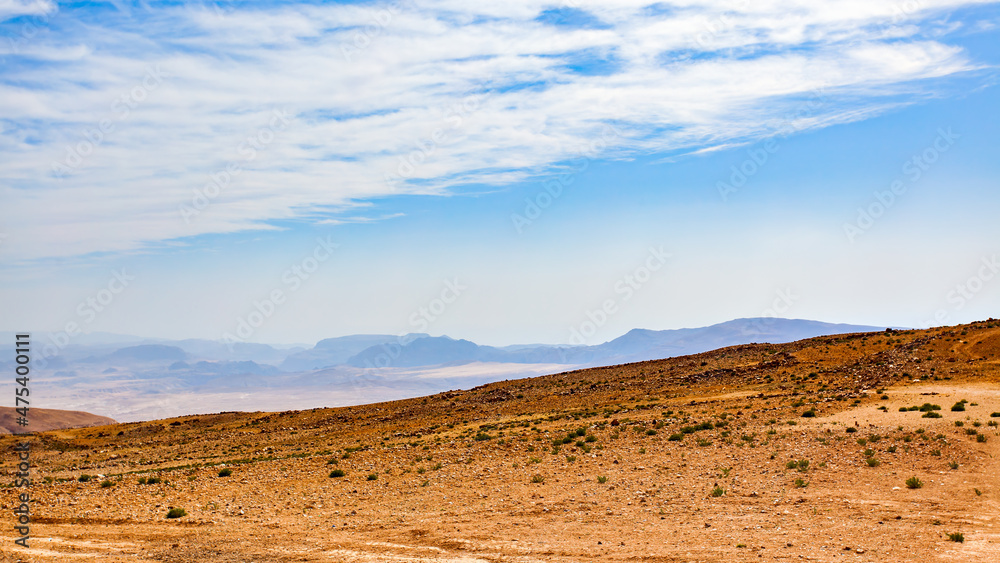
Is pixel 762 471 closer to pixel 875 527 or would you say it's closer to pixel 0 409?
pixel 875 527

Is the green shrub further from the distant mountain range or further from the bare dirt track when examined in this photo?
the distant mountain range

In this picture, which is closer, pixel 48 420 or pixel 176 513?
pixel 176 513

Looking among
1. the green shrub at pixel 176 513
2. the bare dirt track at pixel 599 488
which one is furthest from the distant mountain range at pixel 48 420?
the green shrub at pixel 176 513

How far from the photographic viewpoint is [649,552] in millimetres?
13914

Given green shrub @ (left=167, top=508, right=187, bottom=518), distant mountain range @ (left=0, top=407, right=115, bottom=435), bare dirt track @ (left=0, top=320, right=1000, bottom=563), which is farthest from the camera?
distant mountain range @ (left=0, top=407, right=115, bottom=435)

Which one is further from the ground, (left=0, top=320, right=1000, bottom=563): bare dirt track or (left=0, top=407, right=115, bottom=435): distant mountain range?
(left=0, top=320, right=1000, bottom=563): bare dirt track

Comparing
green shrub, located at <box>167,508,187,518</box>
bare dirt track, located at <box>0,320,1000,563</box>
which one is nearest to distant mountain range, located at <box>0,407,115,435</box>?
bare dirt track, located at <box>0,320,1000,563</box>

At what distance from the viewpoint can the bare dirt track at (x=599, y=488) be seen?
14633 mm

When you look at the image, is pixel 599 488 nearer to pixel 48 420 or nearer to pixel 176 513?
pixel 176 513

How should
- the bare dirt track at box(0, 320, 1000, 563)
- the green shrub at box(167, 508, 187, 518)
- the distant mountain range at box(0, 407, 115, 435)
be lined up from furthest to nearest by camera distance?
the distant mountain range at box(0, 407, 115, 435) → the green shrub at box(167, 508, 187, 518) → the bare dirt track at box(0, 320, 1000, 563)

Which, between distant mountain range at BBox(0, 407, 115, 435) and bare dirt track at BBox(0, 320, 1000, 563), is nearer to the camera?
bare dirt track at BBox(0, 320, 1000, 563)

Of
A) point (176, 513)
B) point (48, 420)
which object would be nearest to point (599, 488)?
point (176, 513)

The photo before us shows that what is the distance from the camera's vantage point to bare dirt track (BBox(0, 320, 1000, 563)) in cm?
1463

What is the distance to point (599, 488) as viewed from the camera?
2012 centimetres
